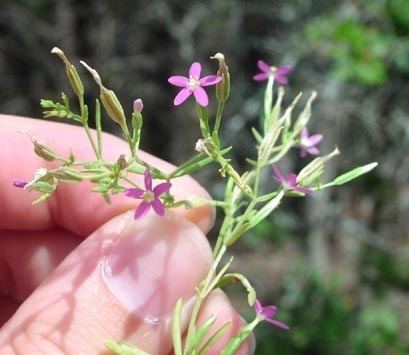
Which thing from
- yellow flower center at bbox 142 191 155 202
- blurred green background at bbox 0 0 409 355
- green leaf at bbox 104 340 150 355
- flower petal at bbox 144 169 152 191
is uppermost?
flower petal at bbox 144 169 152 191

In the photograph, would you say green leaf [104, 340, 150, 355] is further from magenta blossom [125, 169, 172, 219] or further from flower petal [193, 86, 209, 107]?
flower petal [193, 86, 209, 107]

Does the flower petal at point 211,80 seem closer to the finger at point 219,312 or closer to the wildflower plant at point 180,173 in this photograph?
the wildflower plant at point 180,173

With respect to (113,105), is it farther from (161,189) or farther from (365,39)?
(365,39)

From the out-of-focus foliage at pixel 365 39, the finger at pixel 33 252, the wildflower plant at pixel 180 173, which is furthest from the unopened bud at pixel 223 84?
the out-of-focus foliage at pixel 365 39

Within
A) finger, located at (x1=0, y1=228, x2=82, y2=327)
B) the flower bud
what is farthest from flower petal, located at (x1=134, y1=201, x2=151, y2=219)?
finger, located at (x1=0, y1=228, x2=82, y2=327)

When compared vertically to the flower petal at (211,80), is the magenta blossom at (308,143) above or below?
below

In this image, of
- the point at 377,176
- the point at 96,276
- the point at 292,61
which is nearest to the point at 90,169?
the point at 96,276
